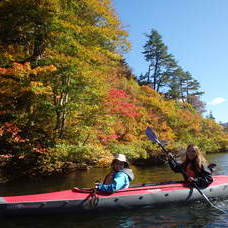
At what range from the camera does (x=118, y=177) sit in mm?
6473

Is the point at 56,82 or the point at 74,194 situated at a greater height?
the point at 56,82

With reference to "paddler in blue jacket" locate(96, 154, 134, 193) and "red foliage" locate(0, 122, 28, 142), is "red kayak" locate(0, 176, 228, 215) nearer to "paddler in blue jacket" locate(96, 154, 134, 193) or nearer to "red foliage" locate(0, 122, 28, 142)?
"paddler in blue jacket" locate(96, 154, 134, 193)

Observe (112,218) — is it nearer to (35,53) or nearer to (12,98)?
(12,98)

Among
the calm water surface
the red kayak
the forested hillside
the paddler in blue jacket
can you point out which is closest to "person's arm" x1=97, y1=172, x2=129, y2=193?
the paddler in blue jacket

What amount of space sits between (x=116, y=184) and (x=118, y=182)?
0.21 feet

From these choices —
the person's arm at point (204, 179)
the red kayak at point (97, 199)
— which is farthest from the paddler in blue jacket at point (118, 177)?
the person's arm at point (204, 179)

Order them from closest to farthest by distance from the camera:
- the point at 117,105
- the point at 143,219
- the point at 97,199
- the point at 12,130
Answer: the point at 143,219, the point at 97,199, the point at 12,130, the point at 117,105

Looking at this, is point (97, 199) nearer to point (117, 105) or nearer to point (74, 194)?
point (74, 194)

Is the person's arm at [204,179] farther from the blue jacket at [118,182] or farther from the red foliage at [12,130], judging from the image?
the red foliage at [12,130]

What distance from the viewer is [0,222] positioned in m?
5.85

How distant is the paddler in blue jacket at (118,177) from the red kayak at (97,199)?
122 mm

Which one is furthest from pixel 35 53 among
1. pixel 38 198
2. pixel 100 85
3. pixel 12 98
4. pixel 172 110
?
pixel 172 110

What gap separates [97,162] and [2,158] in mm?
4001

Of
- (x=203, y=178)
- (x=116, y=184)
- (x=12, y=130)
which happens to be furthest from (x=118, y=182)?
(x=12, y=130)
